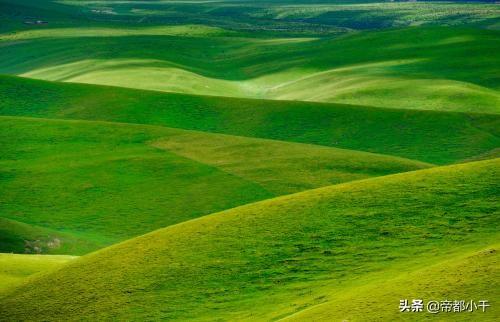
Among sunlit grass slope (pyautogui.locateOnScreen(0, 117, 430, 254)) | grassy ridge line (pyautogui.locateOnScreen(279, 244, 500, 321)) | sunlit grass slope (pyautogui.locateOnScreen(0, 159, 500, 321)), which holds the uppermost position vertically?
grassy ridge line (pyautogui.locateOnScreen(279, 244, 500, 321))

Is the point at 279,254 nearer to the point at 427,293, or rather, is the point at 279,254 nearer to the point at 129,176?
the point at 427,293

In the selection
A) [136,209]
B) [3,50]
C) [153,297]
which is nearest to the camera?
[153,297]

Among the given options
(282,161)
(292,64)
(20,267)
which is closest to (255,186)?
(282,161)

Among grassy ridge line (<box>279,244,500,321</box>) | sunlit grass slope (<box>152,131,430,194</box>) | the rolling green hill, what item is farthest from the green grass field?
the rolling green hill

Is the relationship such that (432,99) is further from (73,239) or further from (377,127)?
(73,239)

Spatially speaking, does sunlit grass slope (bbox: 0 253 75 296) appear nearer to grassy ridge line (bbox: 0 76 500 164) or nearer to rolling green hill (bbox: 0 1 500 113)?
grassy ridge line (bbox: 0 76 500 164)

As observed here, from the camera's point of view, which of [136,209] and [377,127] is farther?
[377,127]

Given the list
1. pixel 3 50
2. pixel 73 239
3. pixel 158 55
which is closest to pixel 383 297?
pixel 73 239
